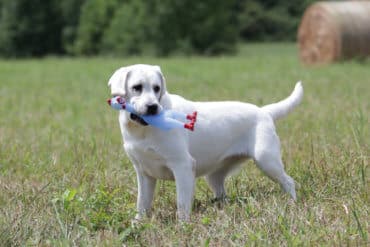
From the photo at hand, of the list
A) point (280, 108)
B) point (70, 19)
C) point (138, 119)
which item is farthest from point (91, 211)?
point (70, 19)

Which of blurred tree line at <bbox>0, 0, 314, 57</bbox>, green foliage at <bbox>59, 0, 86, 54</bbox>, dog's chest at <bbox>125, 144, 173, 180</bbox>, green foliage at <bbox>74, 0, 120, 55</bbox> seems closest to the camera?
dog's chest at <bbox>125, 144, 173, 180</bbox>

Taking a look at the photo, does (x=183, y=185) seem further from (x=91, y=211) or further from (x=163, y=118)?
(x=91, y=211)

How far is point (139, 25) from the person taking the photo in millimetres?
31672

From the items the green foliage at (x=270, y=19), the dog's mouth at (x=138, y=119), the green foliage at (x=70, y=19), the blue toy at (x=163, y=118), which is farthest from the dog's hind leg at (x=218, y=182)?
the green foliage at (x=270, y=19)

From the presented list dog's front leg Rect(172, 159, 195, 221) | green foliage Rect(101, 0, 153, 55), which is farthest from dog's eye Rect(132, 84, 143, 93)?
green foliage Rect(101, 0, 153, 55)

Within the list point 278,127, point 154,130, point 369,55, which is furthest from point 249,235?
point 369,55

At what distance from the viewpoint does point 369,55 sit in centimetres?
1755

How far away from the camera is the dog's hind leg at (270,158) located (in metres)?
5.01

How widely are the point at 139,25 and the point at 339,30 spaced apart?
15306 mm

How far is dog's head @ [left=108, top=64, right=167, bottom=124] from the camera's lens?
4355 mm

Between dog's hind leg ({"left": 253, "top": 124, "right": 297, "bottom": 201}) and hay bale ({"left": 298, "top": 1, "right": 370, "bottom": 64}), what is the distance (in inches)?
498

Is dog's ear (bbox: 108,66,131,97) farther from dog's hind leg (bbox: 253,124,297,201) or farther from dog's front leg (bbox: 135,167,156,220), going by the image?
dog's hind leg (bbox: 253,124,297,201)

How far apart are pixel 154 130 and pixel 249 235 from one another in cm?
94

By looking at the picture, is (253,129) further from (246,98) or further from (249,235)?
(246,98)
